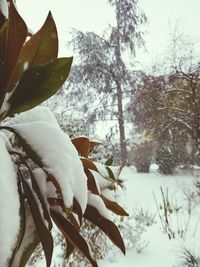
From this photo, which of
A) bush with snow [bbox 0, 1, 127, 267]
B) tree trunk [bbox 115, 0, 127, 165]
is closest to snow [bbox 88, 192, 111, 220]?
bush with snow [bbox 0, 1, 127, 267]

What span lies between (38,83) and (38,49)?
0.23 feet

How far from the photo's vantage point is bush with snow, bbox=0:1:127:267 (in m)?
0.43

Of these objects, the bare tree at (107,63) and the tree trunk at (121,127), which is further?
the bare tree at (107,63)

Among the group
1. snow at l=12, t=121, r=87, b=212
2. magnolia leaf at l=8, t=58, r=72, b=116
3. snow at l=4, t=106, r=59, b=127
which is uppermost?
magnolia leaf at l=8, t=58, r=72, b=116

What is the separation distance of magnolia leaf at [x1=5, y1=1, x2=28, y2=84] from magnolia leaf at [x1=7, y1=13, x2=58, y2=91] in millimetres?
29

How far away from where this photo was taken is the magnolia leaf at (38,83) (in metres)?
0.55

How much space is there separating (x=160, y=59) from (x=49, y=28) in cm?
1342

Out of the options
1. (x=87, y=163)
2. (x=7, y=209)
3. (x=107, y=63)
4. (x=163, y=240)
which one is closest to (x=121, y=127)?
(x=107, y=63)

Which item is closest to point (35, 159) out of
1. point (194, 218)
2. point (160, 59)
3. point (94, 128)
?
point (194, 218)

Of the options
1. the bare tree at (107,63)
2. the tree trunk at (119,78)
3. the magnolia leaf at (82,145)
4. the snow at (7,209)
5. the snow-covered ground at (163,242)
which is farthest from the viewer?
the bare tree at (107,63)

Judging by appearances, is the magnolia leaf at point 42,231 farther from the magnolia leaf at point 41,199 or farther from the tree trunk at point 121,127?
the tree trunk at point 121,127

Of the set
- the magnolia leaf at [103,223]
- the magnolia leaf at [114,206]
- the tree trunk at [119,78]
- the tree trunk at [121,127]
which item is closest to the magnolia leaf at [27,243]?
the magnolia leaf at [103,223]

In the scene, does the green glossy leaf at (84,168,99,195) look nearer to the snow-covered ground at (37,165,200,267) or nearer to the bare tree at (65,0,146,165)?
the snow-covered ground at (37,165,200,267)

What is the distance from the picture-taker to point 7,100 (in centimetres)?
55
